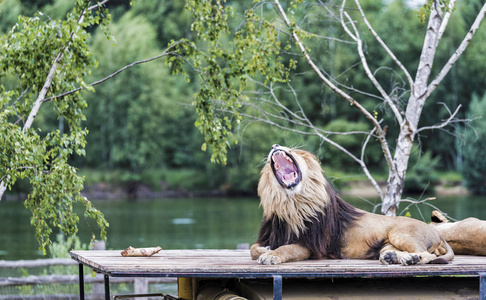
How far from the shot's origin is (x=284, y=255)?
4.53m

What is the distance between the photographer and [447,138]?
1583 inches

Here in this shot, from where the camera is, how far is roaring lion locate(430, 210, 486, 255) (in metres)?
5.29

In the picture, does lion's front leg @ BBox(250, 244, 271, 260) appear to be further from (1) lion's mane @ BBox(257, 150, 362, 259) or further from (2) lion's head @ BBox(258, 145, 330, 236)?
(2) lion's head @ BBox(258, 145, 330, 236)

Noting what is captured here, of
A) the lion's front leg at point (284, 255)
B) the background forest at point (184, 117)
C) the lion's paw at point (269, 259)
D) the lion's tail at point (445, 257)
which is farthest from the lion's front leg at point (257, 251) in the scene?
the background forest at point (184, 117)

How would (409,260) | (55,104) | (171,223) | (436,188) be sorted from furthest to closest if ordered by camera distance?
(436,188)
(171,223)
(55,104)
(409,260)

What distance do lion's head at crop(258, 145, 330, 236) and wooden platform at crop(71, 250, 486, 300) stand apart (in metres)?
0.32

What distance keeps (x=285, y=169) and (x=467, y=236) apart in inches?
63.4

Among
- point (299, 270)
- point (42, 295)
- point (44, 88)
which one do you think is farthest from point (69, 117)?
point (299, 270)

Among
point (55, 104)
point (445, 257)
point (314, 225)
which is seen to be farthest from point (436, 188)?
point (314, 225)

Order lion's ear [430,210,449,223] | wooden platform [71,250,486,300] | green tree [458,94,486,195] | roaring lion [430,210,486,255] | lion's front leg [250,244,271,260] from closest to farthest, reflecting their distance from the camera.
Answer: wooden platform [71,250,486,300] < lion's front leg [250,244,271,260] < roaring lion [430,210,486,255] < lion's ear [430,210,449,223] < green tree [458,94,486,195]

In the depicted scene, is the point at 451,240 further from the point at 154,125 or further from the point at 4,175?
the point at 154,125

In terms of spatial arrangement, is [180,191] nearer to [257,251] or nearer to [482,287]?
[257,251]

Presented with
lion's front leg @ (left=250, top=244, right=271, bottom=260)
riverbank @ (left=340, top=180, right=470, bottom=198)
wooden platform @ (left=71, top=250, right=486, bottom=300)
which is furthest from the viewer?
riverbank @ (left=340, top=180, right=470, bottom=198)

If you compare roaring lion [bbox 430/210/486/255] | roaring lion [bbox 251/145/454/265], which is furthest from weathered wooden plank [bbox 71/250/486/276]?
roaring lion [bbox 430/210/486/255]
